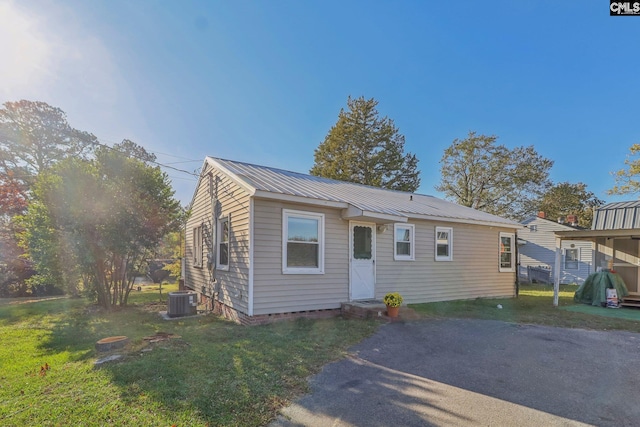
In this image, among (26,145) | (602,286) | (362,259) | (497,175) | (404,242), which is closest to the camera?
(362,259)

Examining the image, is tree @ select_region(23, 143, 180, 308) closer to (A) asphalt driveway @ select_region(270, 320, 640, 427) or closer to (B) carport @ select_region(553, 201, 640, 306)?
(A) asphalt driveway @ select_region(270, 320, 640, 427)

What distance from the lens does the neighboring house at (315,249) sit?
7.04m

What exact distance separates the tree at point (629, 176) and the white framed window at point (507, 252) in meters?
15.2

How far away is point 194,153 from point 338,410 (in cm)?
1407

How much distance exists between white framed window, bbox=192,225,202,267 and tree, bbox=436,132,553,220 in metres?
23.9

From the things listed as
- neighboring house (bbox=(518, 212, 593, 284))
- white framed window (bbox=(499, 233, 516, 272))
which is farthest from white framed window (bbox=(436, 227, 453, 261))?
neighboring house (bbox=(518, 212, 593, 284))

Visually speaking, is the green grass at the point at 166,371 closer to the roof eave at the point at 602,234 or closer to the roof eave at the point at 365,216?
the roof eave at the point at 365,216

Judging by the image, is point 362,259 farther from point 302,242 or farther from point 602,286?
point 602,286

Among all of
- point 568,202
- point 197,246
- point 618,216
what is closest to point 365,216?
point 197,246

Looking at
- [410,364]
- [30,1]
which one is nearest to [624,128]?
[410,364]

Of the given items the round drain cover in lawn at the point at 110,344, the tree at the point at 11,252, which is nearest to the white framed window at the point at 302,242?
the round drain cover in lawn at the point at 110,344

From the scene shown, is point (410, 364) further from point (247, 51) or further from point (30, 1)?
point (247, 51)

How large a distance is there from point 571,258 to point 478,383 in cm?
2109

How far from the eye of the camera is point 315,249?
771 cm
